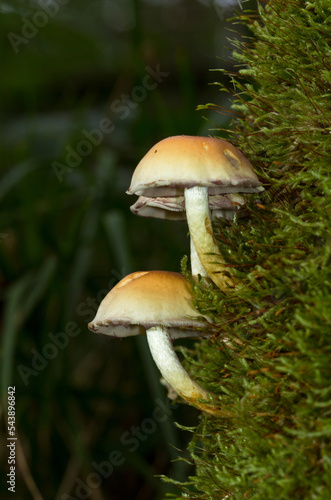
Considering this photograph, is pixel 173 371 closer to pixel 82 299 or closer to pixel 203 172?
pixel 203 172

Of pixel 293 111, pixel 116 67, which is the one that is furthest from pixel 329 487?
pixel 116 67

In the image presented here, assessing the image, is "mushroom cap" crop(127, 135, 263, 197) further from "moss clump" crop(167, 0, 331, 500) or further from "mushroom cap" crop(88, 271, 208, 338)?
"mushroom cap" crop(88, 271, 208, 338)

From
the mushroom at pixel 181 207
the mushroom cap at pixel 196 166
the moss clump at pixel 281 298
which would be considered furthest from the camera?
the mushroom at pixel 181 207

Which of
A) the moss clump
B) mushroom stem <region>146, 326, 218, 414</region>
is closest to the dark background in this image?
the moss clump

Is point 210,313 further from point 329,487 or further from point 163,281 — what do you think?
point 329,487

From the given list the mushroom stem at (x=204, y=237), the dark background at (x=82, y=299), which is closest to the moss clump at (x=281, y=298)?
the mushroom stem at (x=204, y=237)

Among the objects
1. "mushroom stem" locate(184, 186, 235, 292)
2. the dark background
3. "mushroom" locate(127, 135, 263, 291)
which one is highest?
"mushroom" locate(127, 135, 263, 291)

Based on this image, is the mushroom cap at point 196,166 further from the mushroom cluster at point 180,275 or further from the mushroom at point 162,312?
the mushroom at point 162,312
